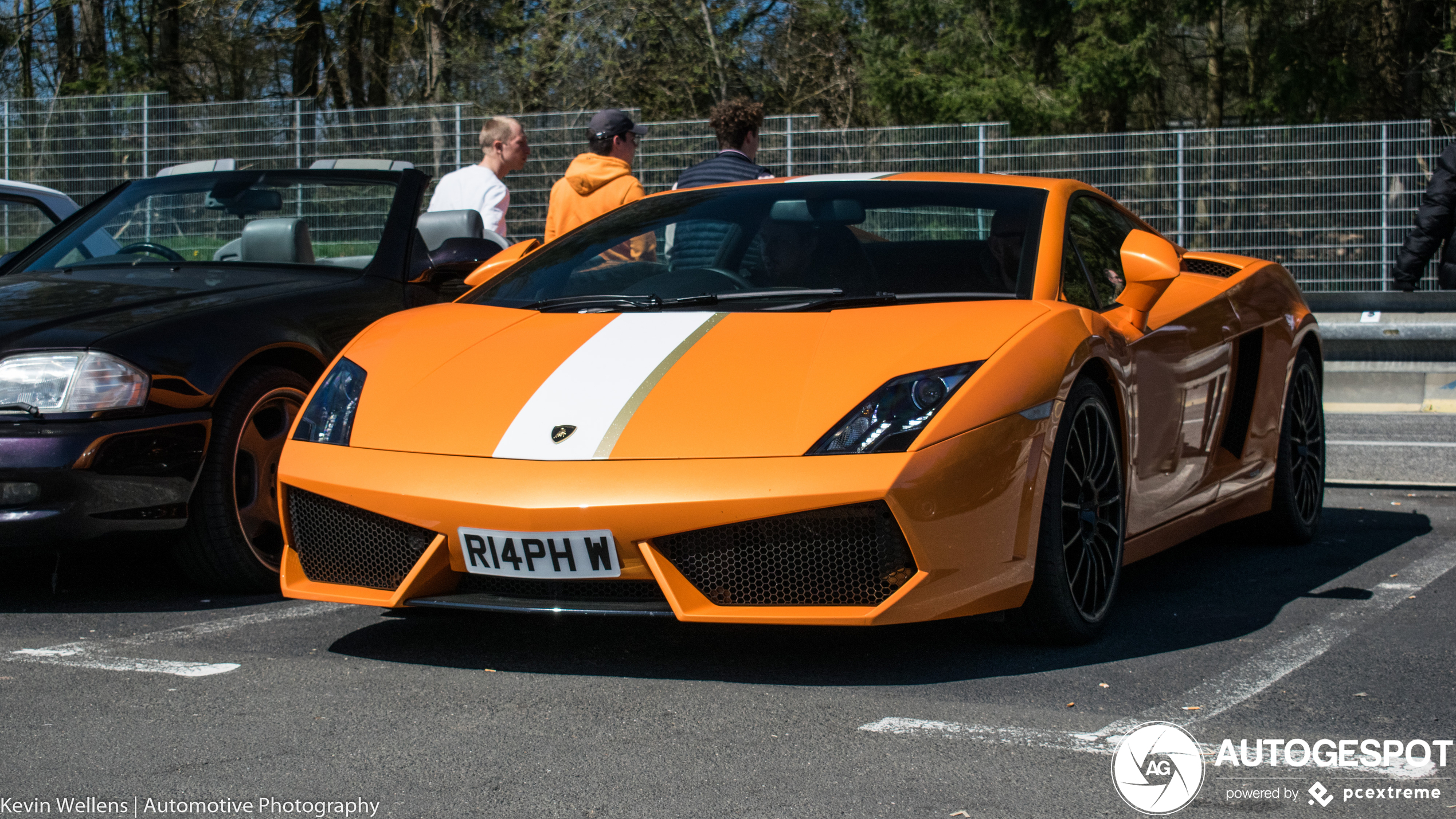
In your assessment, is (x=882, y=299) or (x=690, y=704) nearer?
(x=690, y=704)

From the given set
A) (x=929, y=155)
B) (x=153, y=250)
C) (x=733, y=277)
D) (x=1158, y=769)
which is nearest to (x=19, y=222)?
(x=153, y=250)

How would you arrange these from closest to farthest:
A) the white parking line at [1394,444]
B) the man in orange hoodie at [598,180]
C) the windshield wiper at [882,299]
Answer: the windshield wiper at [882,299] → the man in orange hoodie at [598,180] → the white parking line at [1394,444]

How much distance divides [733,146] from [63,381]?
395 cm

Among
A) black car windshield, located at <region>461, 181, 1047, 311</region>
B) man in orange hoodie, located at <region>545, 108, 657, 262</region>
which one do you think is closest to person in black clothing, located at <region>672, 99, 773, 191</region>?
man in orange hoodie, located at <region>545, 108, 657, 262</region>

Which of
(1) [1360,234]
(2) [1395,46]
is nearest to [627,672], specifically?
(1) [1360,234]

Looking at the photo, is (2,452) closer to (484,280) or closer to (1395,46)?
(484,280)

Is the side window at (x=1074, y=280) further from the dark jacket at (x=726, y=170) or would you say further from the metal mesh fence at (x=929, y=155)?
the metal mesh fence at (x=929, y=155)

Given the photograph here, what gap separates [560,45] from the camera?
70.0ft

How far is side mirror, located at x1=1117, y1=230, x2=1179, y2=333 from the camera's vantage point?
13.4 feet

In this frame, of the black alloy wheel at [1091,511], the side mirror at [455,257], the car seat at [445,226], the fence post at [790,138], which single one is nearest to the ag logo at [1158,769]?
the black alloy wheel at [1091,511]

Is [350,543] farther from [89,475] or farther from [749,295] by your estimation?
[749,295]

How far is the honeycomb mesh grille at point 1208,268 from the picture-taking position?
16.4 ft

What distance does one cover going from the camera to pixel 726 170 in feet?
23.6

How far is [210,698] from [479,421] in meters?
0.83
